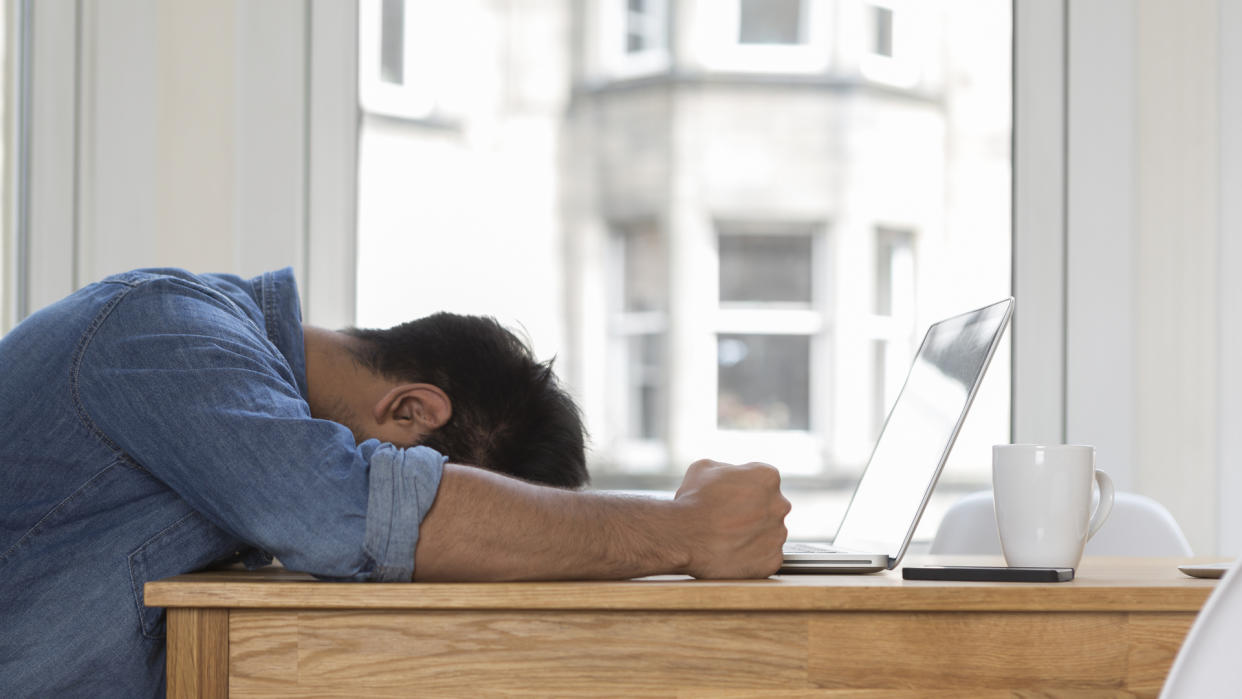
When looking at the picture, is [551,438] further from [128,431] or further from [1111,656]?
[1111,656]

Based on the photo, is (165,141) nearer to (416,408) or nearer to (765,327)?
(416,408)

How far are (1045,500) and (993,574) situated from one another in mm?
102

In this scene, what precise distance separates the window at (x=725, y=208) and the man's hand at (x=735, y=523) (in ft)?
5.12

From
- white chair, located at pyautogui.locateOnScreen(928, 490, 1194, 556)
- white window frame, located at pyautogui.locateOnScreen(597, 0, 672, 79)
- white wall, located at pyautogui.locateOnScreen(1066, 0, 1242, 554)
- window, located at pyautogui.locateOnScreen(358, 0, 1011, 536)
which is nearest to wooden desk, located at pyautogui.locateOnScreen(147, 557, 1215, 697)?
white chair, located at pyautogui.locateOnScreen(928, 490, 1194, 556)

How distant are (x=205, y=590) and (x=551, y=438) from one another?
0.46m

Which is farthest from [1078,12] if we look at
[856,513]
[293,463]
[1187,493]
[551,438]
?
[293,463]

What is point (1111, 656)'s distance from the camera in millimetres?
821

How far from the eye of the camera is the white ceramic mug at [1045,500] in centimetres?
93

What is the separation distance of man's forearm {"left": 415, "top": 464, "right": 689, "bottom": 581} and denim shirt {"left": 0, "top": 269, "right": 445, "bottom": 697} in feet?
0.07

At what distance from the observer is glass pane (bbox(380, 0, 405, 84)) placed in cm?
212

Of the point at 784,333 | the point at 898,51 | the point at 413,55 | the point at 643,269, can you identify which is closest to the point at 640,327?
the point at 643,269

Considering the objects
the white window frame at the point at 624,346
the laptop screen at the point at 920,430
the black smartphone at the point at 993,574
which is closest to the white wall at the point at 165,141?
the laptop screen at the point at 920,430

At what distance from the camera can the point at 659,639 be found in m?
0.81

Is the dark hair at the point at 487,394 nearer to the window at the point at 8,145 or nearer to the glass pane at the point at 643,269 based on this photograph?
the window at the point at 8,145
